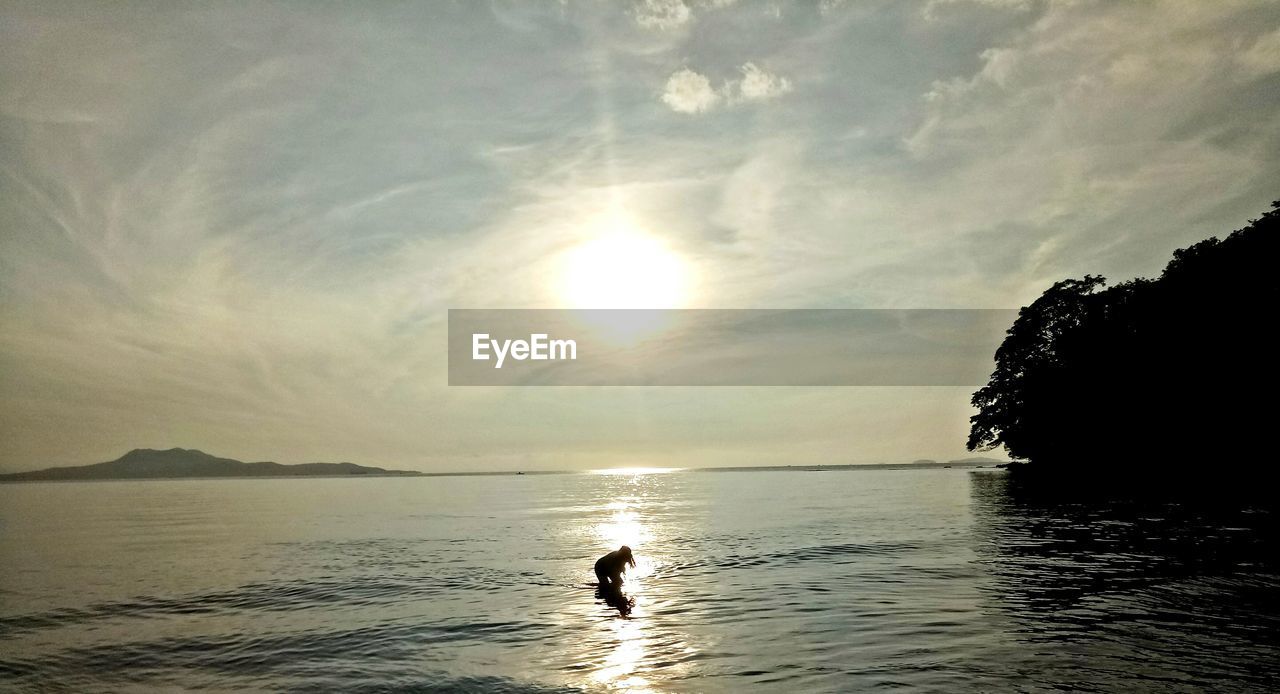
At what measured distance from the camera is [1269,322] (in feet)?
180

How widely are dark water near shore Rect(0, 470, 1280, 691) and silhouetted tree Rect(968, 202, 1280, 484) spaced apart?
28036 millimetres

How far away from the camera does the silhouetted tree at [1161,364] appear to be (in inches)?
2237

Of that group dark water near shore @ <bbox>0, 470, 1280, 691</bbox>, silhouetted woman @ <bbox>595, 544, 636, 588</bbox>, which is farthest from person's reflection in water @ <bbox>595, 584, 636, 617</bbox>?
dark water near shore @ <bbox>0, 470, 1280, 691</bbox>

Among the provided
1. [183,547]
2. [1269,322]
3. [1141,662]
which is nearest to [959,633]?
[1141,662]

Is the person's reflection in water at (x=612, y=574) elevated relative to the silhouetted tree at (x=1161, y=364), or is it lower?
lower

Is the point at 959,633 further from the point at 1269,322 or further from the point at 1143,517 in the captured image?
the point at 1269,322

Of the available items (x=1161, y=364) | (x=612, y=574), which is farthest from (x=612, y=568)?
(x=1161, y=364)

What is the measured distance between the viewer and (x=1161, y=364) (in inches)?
2594

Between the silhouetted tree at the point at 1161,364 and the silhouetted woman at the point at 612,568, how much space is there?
197ft

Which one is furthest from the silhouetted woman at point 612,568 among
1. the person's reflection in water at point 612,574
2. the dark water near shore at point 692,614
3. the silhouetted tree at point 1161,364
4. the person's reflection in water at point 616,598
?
the silhouetted tree at point 1161,364

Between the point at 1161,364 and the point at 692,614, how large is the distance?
68.1 metres

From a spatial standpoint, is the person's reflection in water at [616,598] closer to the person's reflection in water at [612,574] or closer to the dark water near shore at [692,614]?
the person's reflection in water at [612,574]

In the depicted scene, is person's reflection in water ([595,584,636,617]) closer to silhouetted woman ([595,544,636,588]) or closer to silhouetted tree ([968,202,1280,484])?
silhouetted woman ([595,544,636,588])

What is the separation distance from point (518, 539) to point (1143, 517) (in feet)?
116
